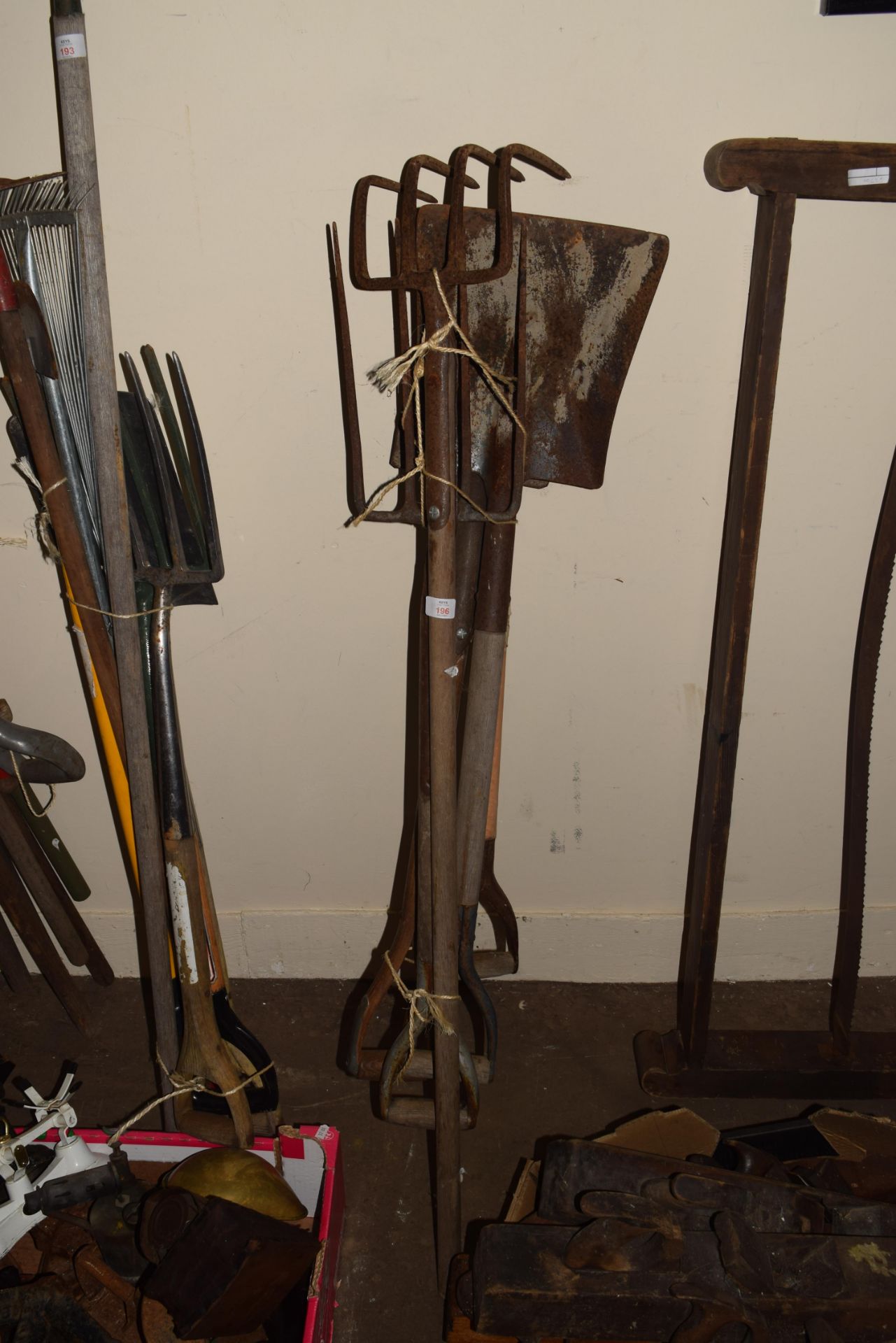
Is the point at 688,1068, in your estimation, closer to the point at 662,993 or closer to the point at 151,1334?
the point at 662,993

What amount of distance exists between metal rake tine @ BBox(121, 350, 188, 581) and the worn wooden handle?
964 millimetres

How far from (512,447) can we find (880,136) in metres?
0.78

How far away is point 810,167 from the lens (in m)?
1.35

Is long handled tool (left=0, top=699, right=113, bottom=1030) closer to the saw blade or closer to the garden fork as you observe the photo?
the garden fork

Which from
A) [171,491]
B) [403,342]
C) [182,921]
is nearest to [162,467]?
[171,491]

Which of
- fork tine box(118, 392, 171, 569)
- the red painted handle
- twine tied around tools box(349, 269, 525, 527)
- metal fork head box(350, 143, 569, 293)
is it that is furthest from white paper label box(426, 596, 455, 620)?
the red painted handle

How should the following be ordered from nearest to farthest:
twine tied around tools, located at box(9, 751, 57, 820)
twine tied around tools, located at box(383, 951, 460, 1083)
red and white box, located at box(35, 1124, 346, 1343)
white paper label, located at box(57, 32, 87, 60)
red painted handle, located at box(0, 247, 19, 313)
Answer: white paper label, located at box(57, 32, 87, 60) → red painted handle, located at box(0, 247, 19, 313) → twine tied around tools, located at box(383, 951, 460, 1083) → red and white box, located at box(35, 1124, 346, 1343) → twine tied around tools, located at box(9, 751, 57, 820)

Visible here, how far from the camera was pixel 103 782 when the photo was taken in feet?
6.72

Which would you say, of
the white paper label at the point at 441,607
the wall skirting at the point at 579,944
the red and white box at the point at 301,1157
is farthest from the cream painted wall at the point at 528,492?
the red and white box at the point at 301,1157

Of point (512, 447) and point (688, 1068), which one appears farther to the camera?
point (688, 1068)

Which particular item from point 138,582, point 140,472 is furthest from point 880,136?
point 138,582

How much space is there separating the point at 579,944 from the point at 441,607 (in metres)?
1.21

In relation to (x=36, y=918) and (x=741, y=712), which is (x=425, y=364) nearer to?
(x=741, y=712)

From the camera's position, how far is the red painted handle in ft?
4.33
